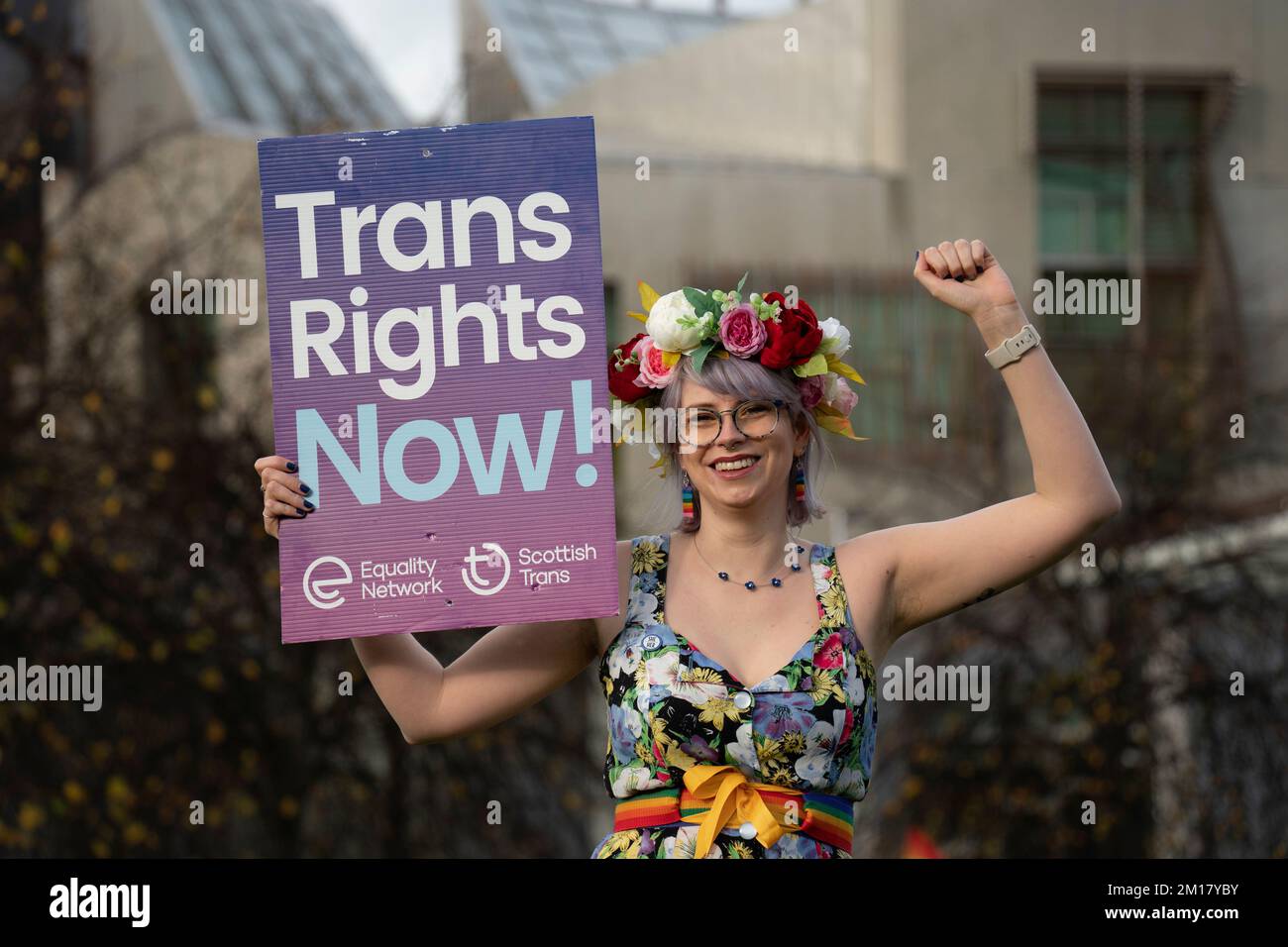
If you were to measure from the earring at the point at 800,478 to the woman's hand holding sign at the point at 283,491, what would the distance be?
2.58 feet

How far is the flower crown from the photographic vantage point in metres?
2.92

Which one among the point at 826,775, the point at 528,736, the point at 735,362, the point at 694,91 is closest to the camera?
the point at 826,775

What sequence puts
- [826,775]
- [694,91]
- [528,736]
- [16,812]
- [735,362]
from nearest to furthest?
[826,775] → [735,362] → [16,812] → [528,736] → [694,91]

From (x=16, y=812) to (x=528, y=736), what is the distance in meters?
2.06

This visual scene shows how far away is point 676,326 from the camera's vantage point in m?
2.92

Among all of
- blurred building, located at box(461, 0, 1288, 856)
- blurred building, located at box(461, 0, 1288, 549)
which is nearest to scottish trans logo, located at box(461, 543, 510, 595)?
blurred building, located at box(461, 0, 1288, 856)

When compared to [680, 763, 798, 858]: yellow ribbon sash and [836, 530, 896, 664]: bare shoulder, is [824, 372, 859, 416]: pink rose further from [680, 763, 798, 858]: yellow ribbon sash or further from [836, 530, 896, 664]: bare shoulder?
[680, 763, 798, 858]: yellow ribbon sash

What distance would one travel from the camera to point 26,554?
7.28 metres

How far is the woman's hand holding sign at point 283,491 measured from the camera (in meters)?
2.84

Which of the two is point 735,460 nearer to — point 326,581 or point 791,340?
point 791,340

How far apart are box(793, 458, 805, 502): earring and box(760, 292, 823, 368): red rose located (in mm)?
172
